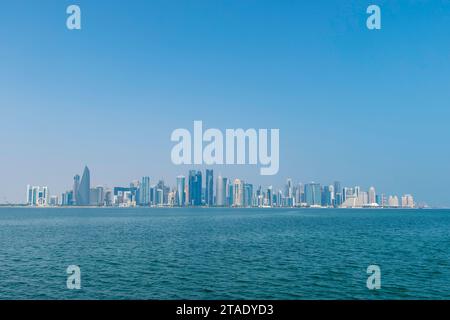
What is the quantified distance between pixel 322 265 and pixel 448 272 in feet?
35.9

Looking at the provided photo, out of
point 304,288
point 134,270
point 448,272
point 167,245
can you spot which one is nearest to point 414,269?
point 448,272

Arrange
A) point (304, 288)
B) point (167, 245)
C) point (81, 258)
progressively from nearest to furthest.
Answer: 1. point (304, 288)
2. point (81, 258)
3. point (167, 245)

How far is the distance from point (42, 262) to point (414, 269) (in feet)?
119

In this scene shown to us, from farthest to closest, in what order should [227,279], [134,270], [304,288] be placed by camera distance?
[134,270], [227,279], [304,288]

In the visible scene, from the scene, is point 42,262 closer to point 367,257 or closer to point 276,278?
point 276,278

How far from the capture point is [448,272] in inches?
1262

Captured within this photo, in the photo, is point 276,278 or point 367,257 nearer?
point 276,278
